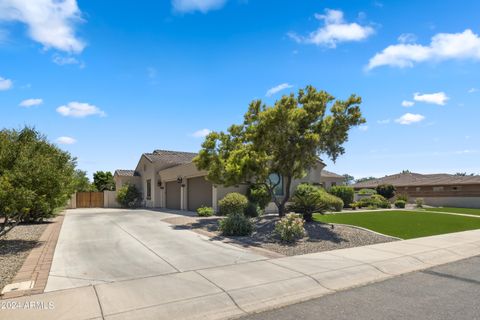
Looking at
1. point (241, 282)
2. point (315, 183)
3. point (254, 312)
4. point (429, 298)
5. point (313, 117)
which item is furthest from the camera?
point (315, 183)

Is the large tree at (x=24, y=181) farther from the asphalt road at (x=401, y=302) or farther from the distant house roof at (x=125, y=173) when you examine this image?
the distant house roof at (x=125, y=173)

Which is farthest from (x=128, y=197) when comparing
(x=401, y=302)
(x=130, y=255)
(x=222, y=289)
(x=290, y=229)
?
(x=401, y=302)

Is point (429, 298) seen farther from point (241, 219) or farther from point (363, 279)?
point (241, 219)

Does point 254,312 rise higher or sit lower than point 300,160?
lower

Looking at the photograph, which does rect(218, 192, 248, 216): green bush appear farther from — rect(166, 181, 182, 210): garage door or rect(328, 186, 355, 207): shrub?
rect(328, 186, 355, 207): shrub

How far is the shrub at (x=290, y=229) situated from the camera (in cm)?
1176

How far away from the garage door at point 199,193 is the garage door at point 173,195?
1.85 meters

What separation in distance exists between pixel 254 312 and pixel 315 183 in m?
21.2

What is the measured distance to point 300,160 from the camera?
15.0 meters

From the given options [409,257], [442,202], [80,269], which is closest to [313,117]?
[409,257]

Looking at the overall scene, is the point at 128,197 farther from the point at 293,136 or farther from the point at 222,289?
the point at 222,289

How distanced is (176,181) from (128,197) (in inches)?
312

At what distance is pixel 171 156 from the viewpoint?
32219mm

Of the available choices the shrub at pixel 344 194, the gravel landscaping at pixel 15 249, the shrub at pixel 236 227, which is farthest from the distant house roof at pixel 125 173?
the shrub at pixel 236 227
